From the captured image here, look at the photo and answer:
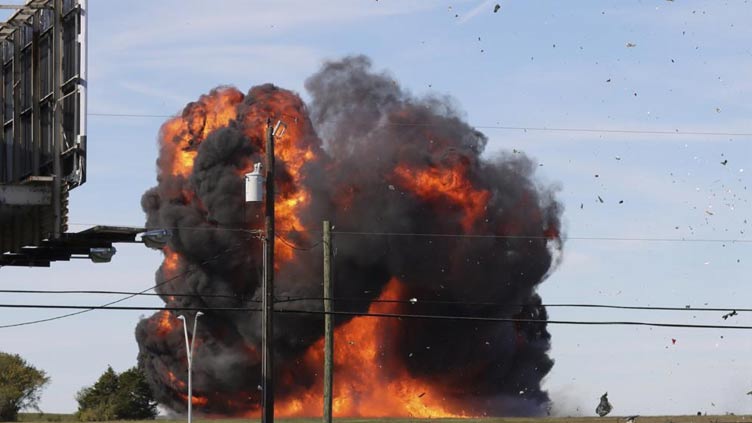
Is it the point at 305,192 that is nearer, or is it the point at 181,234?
the point at 305,192

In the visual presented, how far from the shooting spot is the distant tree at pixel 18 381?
9406 cm

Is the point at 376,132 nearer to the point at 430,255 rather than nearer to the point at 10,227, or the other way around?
the point at 430,255

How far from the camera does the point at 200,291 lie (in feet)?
286

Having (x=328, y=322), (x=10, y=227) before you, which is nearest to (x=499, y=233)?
(x=328, y=322)

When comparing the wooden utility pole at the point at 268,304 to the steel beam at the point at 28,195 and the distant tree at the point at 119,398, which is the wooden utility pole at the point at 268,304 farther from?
the distant tree at the point at 119,398

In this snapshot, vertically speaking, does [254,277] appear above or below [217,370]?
above

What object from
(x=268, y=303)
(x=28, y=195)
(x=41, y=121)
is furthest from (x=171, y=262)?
(x=28, y=195)

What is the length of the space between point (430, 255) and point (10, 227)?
2380 inches

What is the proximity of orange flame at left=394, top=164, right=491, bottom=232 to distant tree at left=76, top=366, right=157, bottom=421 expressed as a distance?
25.0 meters

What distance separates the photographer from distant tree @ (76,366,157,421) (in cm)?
9169

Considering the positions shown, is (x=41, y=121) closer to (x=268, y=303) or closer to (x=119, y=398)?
(x=268, y=303)

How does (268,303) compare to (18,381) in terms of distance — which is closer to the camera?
(268,303)

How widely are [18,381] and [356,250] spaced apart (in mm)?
29450

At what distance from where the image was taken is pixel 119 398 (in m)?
93.4
